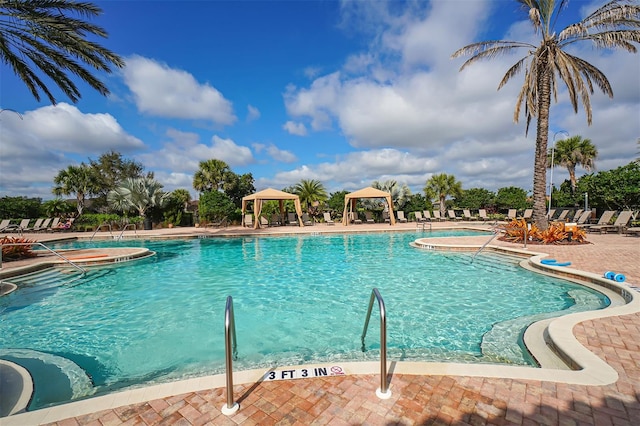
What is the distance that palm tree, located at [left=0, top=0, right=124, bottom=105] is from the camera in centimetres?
730

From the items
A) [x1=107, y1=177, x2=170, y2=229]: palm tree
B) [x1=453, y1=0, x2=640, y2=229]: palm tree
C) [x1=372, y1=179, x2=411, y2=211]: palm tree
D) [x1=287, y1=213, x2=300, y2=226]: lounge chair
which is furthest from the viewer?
[x1=372, y1=179, x2=411, y2=211]: palm tree

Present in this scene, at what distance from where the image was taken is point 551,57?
1152 centimetres

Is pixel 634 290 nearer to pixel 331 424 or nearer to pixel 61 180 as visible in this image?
pixel 331 424

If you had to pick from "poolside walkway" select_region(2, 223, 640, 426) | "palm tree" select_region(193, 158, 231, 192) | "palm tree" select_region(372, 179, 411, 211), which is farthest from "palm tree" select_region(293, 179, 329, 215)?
"poolside walkway" select_region(2, 223, 640, 426)

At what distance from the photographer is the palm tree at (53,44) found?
24.0ft

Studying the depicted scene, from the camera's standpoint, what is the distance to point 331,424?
2160 millimetres

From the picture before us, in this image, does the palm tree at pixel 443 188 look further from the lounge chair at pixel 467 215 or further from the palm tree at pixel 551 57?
the palm tree at pixel 551 57

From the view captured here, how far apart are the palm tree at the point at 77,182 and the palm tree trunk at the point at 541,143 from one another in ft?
136

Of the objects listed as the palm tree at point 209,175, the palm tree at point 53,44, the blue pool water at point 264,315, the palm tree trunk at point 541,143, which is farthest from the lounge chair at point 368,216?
the palm tree at point 53,44

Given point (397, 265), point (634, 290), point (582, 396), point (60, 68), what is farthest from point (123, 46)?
point (634, 290)

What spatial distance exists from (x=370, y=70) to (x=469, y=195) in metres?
17.2

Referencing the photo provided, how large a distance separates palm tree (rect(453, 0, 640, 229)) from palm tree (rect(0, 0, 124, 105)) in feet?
44.6

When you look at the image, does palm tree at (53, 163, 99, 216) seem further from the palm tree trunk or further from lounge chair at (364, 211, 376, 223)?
the palm tree trunk

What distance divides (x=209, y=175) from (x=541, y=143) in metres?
32.8
